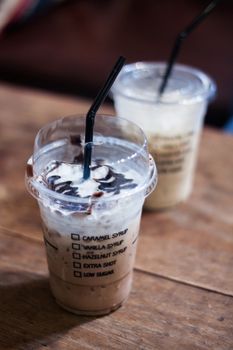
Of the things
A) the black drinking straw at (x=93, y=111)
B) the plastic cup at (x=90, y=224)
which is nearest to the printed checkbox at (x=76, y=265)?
the plastic cup at (x=90, y=224)

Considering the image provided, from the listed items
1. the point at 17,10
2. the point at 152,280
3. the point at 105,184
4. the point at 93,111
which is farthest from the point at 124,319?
the point at 17,10

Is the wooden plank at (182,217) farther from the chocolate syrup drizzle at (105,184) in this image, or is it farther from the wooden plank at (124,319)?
the chocolate syrup drizzle at (105,184)

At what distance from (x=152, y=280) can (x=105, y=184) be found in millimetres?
211

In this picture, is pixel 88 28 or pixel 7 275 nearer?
pixel 7 275

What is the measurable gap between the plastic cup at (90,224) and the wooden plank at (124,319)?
1.0 inches

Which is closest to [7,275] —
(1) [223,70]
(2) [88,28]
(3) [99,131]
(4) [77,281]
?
(4) [77,281]

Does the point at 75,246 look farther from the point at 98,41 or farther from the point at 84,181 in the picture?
the point at 98,41

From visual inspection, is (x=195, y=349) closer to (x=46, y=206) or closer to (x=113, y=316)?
(x=113, y=316)

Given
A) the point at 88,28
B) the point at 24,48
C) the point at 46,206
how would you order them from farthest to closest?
the point at 88,28, the point at 24,48, the point at 46,206

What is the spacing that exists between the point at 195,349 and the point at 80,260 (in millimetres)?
202

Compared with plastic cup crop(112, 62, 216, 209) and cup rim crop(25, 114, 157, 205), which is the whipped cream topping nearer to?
cup rim crop(25, 114, 157, 205)

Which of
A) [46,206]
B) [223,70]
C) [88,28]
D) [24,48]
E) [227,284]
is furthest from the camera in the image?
[88,28]

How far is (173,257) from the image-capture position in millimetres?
887

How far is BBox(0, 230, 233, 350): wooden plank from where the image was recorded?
73 centimetres
